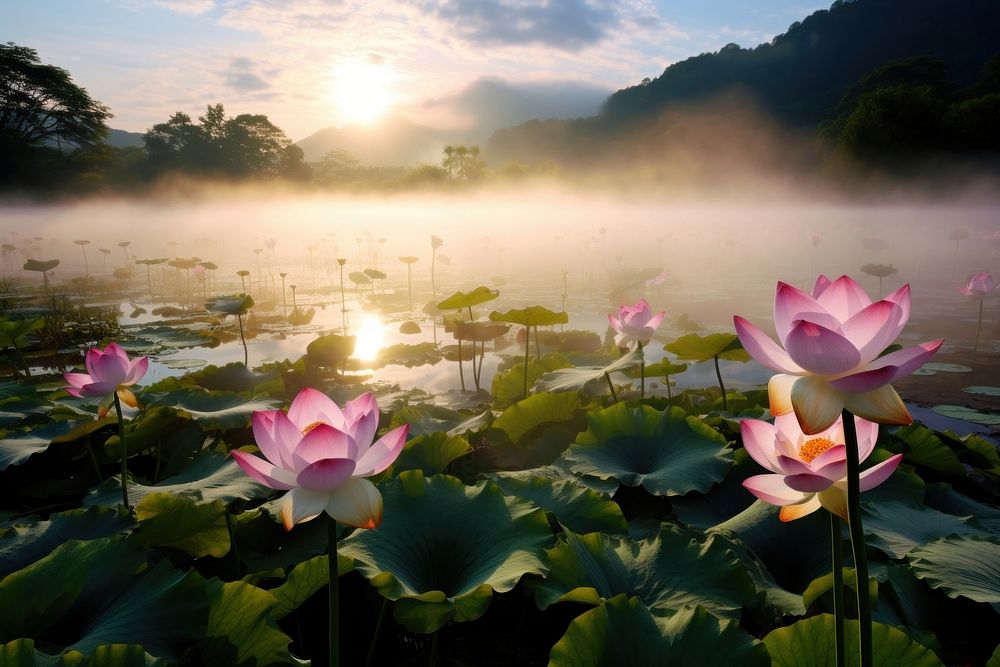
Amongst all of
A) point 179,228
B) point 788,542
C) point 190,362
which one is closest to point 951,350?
point 788,542

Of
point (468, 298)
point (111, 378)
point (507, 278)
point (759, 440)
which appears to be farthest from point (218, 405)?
point (507, 278)

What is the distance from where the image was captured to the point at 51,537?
4.40 feet

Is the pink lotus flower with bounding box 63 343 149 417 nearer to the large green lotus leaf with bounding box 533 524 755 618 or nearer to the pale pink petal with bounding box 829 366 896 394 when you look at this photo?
the large green lotus leaf with bounding box 533 524 755 618

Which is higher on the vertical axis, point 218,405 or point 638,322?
point 638,322

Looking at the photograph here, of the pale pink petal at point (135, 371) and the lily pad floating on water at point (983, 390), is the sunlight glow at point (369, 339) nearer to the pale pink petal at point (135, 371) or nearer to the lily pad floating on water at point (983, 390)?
the pale pink petal at point (135, 371)

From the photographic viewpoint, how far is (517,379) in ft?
9.19

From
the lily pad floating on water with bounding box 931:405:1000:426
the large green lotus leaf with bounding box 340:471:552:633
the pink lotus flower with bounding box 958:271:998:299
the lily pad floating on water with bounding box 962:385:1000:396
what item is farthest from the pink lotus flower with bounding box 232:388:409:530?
the pink lotus flower with bounding box 958:271:998:299

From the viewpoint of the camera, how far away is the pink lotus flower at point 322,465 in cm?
77

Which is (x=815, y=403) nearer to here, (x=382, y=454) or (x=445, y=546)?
(x=382, y=454)

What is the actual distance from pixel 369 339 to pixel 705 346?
331cm

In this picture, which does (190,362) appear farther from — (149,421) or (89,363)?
(89,363)

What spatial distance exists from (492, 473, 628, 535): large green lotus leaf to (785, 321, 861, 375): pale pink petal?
0.91 m

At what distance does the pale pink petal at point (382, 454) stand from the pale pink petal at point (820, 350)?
1.70 ft

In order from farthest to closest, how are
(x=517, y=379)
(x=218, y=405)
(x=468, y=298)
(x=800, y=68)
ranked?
(x=800, y=68)
(x=468, y=298)
(x=517, y=379)
(x=218, y=405)
